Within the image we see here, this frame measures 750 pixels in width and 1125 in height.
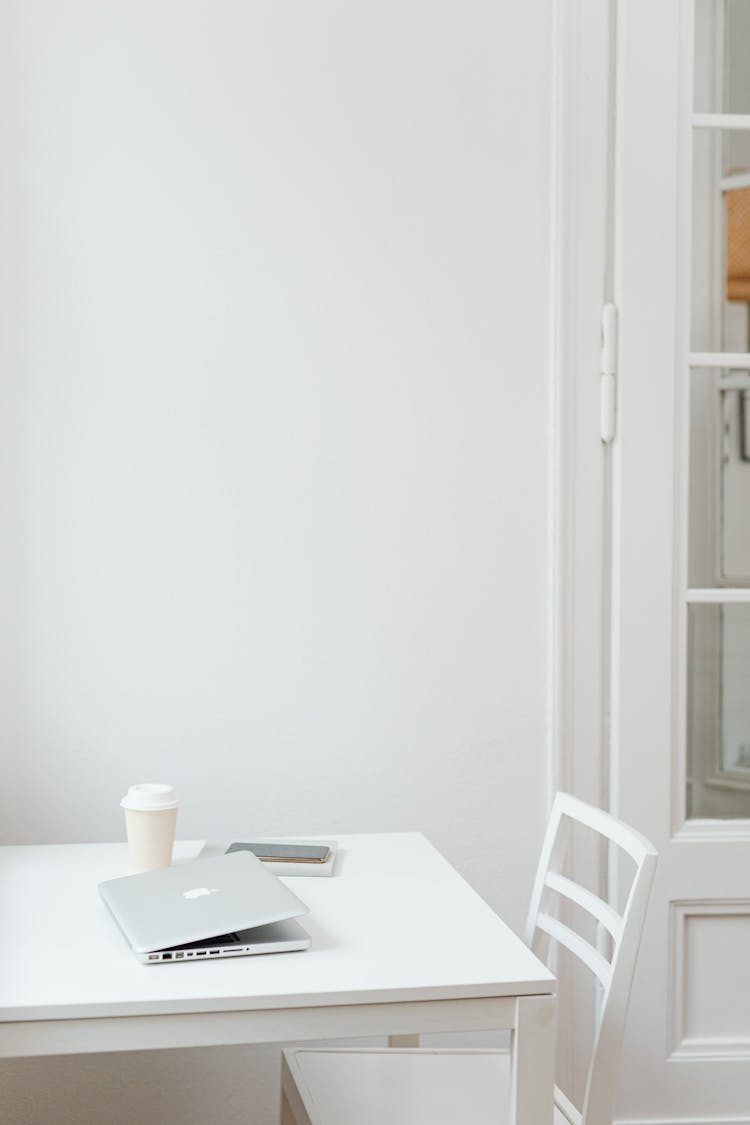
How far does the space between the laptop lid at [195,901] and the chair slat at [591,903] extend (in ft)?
1.46

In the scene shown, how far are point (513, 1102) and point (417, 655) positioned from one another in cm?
96

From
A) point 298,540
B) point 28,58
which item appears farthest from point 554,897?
point 28,58

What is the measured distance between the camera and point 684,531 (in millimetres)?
2156

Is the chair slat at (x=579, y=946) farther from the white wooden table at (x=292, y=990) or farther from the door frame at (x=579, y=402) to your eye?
the door frame at (x=579, y=402)

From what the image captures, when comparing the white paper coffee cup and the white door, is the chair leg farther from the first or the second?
the white door

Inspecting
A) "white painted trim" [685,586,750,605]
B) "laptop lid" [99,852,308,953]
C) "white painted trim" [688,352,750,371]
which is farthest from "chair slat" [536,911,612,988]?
"white painted trim" [688,352,750,371]

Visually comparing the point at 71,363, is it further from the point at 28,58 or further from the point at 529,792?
the point at 529,792

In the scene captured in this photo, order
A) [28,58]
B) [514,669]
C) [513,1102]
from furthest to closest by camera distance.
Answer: [514,669] < [28,58] < [513,1102]

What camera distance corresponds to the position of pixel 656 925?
213 centimetres

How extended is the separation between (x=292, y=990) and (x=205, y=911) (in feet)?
0.61

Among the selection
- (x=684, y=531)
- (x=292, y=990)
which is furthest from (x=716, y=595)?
(x=292, y=990)

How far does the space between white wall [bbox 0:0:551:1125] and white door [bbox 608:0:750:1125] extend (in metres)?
0.16

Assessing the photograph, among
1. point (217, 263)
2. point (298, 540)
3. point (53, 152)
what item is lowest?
point (298, 540)

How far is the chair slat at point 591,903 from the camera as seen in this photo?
152 cm
